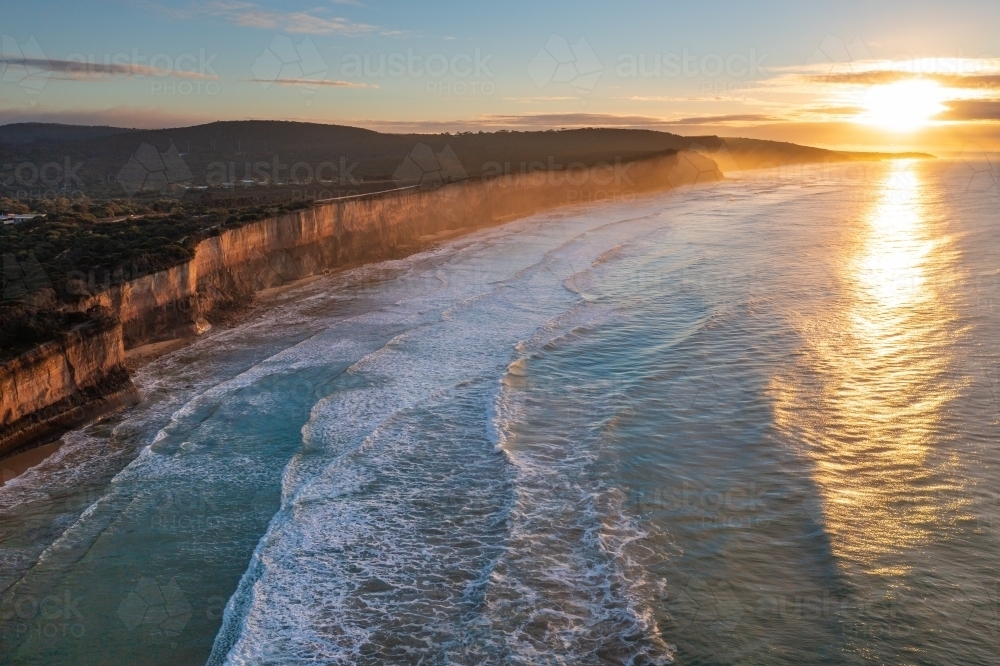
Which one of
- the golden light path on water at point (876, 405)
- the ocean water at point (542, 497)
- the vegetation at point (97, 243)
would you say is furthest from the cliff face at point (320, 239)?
the golden light path on water at point (876, 405)

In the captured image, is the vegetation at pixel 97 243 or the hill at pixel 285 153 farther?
the hill at pixel 285 153

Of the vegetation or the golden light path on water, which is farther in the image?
the vegetation

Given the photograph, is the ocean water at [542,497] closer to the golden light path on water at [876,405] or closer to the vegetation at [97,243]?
the golden light path on water at [876,405]

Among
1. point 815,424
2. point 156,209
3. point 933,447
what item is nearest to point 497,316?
point 815,424

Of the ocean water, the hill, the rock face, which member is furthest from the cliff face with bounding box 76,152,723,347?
the hill

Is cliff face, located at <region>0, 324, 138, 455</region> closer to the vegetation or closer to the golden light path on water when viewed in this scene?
the vegetation

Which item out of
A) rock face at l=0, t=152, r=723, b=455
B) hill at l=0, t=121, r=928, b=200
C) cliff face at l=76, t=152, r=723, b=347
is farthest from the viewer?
hill at l=0, t=121, r=928, b=200

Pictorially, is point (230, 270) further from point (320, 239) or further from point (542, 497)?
point (542, 497)
